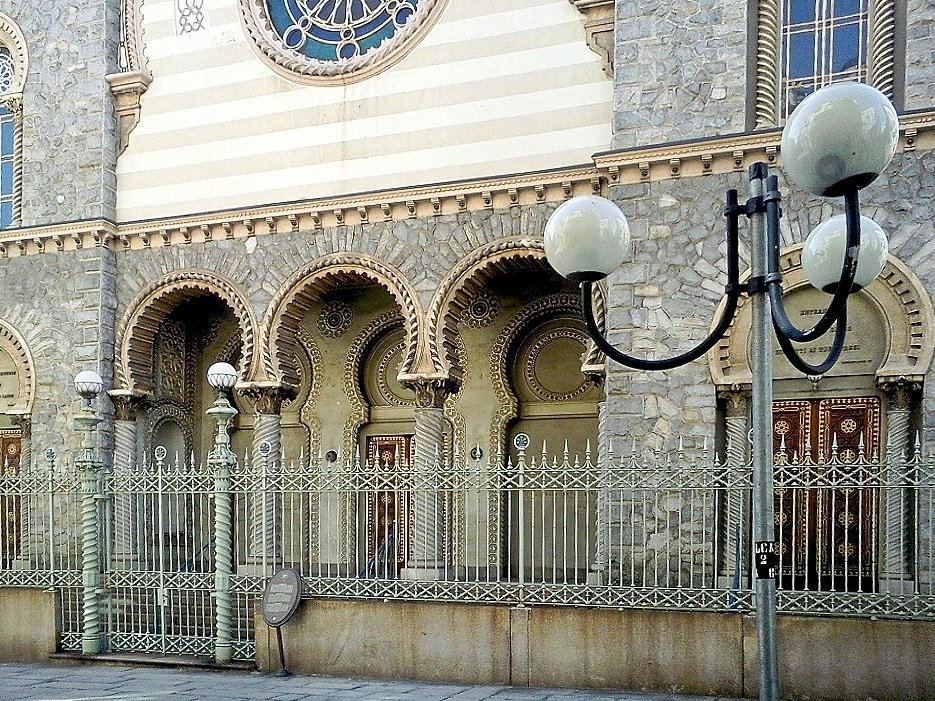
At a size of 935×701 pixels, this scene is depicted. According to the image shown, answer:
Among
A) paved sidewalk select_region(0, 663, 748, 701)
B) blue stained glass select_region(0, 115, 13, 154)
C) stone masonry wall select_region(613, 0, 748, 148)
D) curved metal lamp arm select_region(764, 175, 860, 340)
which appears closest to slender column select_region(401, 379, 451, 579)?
paved sidewalk select_region(0, 663, 748, 701)

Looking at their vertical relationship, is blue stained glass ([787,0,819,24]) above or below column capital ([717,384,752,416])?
above

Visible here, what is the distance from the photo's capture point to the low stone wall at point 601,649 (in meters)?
7.96

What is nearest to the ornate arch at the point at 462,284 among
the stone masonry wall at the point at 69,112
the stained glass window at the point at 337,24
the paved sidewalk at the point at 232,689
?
the stained glass window at the point at 337,24

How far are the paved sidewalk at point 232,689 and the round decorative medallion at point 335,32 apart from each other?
760cm

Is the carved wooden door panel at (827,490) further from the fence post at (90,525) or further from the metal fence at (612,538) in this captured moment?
the fence post at (90,525)

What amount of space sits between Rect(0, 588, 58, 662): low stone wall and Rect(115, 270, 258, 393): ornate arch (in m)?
3.85

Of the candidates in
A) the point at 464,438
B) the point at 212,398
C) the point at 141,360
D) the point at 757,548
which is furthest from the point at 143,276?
the point at 757,548

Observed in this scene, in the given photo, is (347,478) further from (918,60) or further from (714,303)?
(918,60)

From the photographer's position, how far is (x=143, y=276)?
557 inches

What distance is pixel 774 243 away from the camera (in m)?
4.24

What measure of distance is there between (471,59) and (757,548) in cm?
960

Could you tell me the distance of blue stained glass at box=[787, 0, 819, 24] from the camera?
11.2 metres

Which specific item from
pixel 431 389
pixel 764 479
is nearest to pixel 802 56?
pixel 431 389

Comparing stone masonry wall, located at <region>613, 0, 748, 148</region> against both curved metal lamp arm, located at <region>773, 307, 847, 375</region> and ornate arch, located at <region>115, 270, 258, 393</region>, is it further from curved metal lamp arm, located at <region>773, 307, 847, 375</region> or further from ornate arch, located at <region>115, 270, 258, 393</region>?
curved metal lamp arm, located at <region>773, 307, 847, 375</region>
